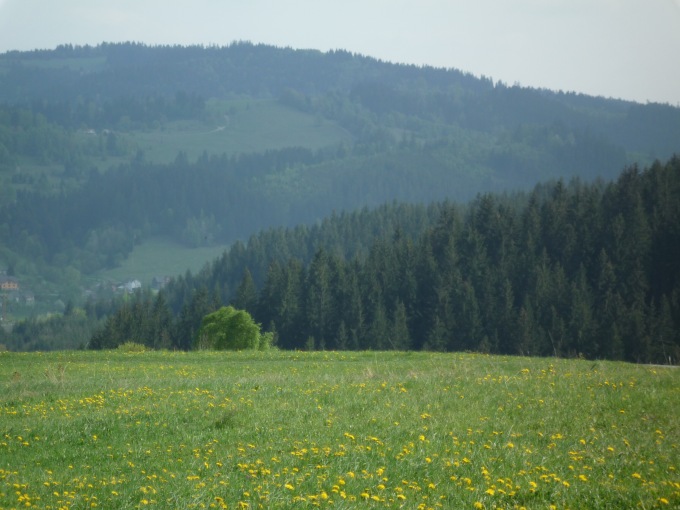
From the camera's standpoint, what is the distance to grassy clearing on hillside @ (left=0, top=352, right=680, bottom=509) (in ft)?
41.4

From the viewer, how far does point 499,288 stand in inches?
3834

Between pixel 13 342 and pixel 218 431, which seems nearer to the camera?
pixel 218 431

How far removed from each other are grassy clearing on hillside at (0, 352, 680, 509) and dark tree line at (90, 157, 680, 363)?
64224 millimetres

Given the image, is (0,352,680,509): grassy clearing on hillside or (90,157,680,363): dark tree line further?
(90,157,680,363): dark tree line

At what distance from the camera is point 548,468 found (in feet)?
46.1

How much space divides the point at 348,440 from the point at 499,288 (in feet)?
275

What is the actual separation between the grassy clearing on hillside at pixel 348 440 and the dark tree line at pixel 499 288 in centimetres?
6422

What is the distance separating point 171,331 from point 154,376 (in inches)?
3197

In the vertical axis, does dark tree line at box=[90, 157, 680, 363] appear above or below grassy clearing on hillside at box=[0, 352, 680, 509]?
below

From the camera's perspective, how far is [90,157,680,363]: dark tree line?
87.2 meters

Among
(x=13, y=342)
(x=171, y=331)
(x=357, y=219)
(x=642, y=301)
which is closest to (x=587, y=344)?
(x=642, y=301)

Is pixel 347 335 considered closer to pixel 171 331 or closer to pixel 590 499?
pixel 171 331

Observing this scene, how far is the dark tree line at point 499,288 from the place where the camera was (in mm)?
87188

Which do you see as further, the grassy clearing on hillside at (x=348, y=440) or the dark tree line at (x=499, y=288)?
the dark tree line at (x=499, y=288)
